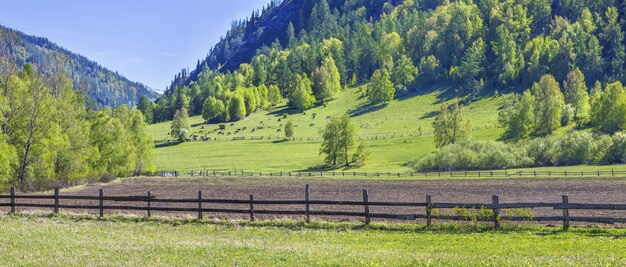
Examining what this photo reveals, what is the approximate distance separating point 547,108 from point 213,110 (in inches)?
4228

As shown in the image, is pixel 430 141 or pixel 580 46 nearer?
pixel 430 141

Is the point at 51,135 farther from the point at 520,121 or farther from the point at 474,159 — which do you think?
the point at 520,121

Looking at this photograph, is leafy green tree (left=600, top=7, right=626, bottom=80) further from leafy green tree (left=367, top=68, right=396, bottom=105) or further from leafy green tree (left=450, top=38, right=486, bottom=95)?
leafy green tree (left=367, top=68, right=396, bottom=105)

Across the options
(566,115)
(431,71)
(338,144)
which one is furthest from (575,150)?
(431,71)

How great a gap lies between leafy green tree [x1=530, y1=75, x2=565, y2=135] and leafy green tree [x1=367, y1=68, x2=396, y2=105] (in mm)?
62248

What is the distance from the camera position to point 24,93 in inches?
2036

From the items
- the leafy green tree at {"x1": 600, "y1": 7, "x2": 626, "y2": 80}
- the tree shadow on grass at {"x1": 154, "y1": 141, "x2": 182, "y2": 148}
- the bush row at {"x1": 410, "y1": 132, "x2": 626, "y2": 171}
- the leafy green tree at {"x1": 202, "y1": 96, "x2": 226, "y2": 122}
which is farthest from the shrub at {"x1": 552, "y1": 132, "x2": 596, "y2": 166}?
the leafy green tree at {"x1": 202, "y1": 96, "x2": 226, "y2": 122}

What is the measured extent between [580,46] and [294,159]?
117 metres

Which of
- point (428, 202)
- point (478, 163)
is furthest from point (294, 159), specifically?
point (428, 202)

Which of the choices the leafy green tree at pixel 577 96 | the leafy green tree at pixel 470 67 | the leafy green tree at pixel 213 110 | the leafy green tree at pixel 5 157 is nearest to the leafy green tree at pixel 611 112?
the leafy green tree at pixel 577 96

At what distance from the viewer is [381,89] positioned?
179 m

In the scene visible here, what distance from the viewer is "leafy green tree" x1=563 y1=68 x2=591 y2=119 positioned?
134 m

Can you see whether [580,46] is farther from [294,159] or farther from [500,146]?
[294,159]

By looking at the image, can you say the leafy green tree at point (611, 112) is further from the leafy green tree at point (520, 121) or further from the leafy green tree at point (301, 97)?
the leafy green tree at point (301, 97)
